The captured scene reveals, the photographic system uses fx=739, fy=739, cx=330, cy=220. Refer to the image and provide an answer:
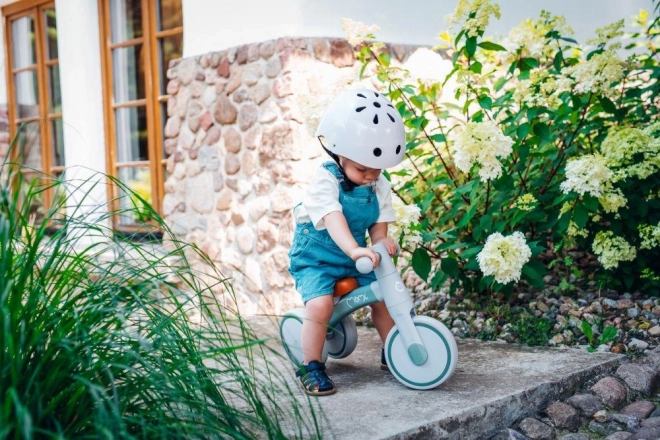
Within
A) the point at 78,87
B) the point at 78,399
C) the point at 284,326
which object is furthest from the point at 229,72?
the point at 78,399

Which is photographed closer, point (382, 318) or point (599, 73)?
point (382, 318)

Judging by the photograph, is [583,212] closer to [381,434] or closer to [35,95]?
[381,434]

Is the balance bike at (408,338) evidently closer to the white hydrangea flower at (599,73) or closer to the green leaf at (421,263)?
the green leaf at (421,263)

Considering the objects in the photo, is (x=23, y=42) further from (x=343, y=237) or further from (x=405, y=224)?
(x=343, y=237)

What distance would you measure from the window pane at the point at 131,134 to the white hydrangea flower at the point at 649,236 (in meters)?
3.79

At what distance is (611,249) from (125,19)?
4170mm

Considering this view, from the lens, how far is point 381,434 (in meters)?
1.88

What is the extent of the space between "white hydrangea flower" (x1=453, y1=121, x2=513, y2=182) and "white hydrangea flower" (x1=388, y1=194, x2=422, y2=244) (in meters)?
0.27

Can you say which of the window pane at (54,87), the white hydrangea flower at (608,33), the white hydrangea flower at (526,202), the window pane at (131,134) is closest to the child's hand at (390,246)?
the white hydrangea flower at (526,202)

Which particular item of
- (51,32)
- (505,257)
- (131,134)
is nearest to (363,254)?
(505,257)

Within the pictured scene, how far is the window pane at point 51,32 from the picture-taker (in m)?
6.48

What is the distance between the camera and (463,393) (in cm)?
223

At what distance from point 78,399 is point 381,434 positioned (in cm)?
75

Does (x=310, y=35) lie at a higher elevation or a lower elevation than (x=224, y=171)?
higher
